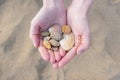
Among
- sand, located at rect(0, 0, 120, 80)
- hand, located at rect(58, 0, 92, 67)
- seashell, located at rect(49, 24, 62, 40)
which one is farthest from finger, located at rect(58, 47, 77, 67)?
sand, located at rect(0, 0, 120, 80)

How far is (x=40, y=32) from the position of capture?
1.21m

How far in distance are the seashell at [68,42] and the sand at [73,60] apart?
25 centimetres

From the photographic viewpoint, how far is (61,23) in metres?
1.28

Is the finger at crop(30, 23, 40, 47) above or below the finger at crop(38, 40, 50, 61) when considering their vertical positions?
above

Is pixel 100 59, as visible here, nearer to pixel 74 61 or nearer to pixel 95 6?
pixel 74 61

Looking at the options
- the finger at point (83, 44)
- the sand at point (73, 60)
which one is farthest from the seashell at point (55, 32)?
the sand at point (73, 60)

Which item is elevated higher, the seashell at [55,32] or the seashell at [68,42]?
the seashell at [55,32]

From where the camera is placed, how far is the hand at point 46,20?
1148 millimetres

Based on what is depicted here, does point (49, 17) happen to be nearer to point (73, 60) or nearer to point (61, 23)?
point (61, 23)

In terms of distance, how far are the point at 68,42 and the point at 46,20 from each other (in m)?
0.14

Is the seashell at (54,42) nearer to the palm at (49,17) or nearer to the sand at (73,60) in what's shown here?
the palm at (49,17)

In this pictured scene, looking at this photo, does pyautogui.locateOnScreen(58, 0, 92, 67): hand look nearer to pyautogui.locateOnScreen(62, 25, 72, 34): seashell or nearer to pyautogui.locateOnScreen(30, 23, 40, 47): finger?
pyautogui.locateOnScreen(62, 25, 72, 34): seashell

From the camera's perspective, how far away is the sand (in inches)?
55.9

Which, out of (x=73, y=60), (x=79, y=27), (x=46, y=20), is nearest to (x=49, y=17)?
(x=46, y=20)
